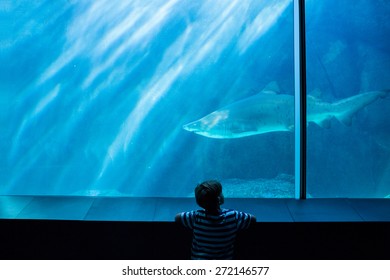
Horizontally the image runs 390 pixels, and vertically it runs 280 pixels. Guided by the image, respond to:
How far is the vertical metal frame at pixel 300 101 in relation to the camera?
366 cm

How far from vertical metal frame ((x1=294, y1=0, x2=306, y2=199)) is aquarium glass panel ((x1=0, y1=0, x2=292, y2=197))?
3.66 meters

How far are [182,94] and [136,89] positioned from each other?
191cm

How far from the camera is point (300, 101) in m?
3.68

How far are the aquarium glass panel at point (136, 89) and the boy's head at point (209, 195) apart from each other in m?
5.40

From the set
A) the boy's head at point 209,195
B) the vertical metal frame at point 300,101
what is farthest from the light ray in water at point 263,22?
the boy's head at point 209,195

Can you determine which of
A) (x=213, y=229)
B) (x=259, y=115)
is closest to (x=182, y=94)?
(x=259, y=115)

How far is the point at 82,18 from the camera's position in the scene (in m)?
11.2

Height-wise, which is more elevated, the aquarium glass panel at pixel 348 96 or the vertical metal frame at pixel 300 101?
the aquarium glass panel at pixel 348 96

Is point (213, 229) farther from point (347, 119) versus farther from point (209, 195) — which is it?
point (347, 119)

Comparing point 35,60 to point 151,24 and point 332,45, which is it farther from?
point 332,45

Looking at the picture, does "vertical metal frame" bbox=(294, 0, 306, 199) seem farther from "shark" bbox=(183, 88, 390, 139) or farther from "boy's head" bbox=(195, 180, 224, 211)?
"boy's head" bbox=(195, 180, 224, 211)

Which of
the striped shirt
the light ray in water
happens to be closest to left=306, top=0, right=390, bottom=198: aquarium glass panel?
the light ray in water

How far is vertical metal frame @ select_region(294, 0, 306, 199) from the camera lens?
3.66 meters

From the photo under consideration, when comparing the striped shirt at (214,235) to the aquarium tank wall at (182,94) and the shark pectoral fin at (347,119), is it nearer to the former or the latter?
the shark pectoral fin at (347,119)
